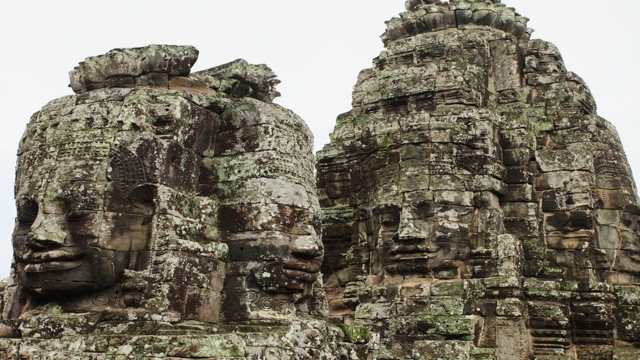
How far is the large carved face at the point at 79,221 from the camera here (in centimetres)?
716

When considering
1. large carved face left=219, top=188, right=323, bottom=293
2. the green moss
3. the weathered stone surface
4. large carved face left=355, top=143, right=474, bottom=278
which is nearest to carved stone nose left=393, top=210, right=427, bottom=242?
large carved face left=355, top=143, right=474, bottom=278

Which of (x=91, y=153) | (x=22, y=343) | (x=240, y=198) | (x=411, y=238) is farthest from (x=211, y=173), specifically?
(x=411, y=238)

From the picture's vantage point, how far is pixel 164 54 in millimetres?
8148

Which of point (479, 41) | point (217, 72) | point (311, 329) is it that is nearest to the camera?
point (311, 329)

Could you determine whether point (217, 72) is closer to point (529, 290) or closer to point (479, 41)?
point (529, 290)

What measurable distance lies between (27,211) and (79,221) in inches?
26.2

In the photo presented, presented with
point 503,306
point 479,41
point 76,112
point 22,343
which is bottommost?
point 22,343

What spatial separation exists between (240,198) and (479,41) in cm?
1220

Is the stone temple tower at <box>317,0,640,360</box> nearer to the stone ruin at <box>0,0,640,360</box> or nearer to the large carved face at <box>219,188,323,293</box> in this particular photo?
the stone ruin at <box>0,0,640,360</box>

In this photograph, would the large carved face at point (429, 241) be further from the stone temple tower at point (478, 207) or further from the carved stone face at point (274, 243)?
the carved stone face at point (274, 243)

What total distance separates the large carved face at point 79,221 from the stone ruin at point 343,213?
2 cm

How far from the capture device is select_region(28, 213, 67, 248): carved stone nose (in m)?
7.14

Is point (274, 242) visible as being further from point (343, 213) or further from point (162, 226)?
point (343, 213)

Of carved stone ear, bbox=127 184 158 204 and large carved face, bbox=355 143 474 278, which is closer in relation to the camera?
carved stone ear, bbox=127 184 158 204
